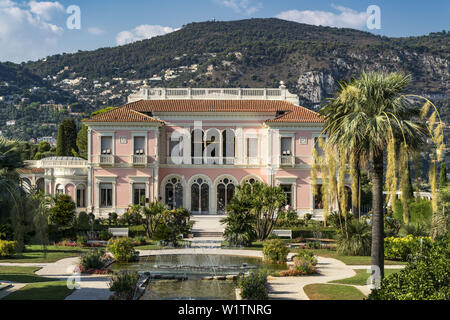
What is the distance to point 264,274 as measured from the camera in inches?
686

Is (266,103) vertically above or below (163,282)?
above

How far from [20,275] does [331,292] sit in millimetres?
10532

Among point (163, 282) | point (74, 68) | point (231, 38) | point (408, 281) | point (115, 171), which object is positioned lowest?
point (163, 282)

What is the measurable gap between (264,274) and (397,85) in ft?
23.2

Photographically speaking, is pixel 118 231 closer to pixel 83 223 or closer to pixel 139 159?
pixel 83 223

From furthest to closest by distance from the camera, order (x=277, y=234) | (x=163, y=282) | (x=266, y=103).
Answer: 1. (x=266, y=103)
2. (x=277, y=234)
3. (x=163, y=282)

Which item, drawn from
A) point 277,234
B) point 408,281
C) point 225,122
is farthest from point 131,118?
point 408,281

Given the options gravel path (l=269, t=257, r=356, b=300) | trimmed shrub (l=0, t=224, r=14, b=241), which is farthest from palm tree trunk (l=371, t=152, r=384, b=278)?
trimmed shrub (l=0, t=224, r=14, b=241)

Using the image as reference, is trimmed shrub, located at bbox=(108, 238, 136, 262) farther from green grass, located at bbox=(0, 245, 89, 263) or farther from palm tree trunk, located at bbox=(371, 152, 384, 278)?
palm tree trunk, located at bbox=(371, 152, 384, 278)

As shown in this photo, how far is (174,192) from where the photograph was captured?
146 feet

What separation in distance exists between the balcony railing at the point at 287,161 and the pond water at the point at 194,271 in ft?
56.7

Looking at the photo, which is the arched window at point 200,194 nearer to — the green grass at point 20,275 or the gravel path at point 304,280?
the gravel path at point 304,280

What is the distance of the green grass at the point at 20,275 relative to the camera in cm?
1877
